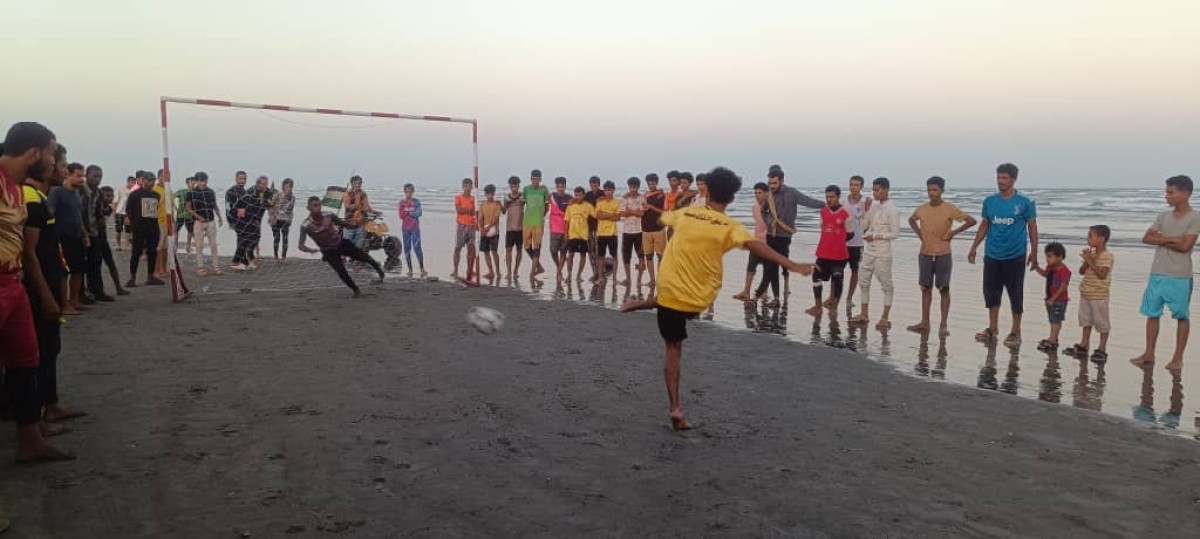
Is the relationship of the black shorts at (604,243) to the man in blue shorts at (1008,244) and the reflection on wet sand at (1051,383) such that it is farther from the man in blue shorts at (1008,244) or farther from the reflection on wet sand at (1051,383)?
the reflection on wet sand at (1051,383)

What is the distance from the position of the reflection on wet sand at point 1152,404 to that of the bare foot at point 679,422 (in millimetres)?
3525

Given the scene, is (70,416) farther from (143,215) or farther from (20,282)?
(143,215)

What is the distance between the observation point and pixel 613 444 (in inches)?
193

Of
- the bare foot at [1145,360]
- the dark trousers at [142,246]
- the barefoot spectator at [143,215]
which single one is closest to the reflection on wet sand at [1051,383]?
the bare foot at [1145,360]

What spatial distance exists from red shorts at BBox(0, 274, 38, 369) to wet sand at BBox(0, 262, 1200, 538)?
630 mm

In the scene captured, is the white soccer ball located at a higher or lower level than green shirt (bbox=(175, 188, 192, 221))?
lower

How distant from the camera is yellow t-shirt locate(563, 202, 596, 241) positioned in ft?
45.0

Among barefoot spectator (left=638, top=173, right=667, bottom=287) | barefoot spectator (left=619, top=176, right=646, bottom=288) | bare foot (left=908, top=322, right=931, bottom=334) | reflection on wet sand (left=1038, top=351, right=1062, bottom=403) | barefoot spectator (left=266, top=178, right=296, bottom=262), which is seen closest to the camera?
reflection on wet sand (left=1038, top=351, right=1062, bottom=403)

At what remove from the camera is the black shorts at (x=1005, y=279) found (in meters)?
8.54

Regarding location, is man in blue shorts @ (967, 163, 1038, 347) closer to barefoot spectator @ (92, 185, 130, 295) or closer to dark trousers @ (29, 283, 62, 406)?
dark trousers @ (29, 283, 62, 406)

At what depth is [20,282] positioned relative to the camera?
411 centimetres

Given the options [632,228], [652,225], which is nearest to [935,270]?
[652,225]

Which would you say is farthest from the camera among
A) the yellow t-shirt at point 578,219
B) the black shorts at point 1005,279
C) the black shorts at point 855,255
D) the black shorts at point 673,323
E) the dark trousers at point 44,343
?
the yellow t-shirt at point 578,219

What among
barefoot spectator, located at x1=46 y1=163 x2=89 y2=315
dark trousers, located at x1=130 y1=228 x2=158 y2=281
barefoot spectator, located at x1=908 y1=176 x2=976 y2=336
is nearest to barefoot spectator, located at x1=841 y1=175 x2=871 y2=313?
barefoot spectator, located at x1=908 y1=176 x2=976 y2=336
